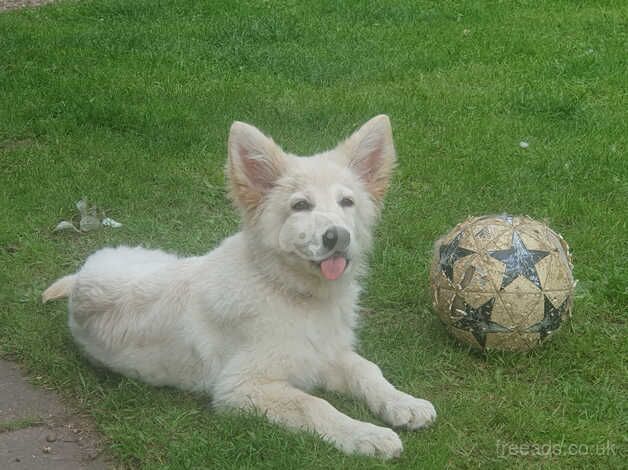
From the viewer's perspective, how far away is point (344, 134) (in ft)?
25.2

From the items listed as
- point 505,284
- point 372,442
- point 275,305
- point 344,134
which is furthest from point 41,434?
point 344,134

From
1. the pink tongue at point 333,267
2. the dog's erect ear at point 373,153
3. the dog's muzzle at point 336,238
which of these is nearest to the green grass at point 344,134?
the pink tongue at point 333,267

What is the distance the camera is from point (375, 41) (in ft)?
33.2

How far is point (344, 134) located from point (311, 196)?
376 cm

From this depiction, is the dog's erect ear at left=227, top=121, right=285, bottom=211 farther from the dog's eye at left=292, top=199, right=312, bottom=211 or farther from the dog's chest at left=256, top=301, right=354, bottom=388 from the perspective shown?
the dog's chest at left=256, top=301, right=354, bottom=388

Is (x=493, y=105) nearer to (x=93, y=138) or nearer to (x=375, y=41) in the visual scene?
(x=375, y=41)

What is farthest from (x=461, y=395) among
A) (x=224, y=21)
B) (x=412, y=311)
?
(x=224, y=21)

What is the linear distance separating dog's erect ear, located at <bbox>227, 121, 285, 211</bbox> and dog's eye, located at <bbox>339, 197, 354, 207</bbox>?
327mm

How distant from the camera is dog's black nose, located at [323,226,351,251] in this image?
12.5ft

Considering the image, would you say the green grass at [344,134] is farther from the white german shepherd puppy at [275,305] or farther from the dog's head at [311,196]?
the dog's head at [311,196]

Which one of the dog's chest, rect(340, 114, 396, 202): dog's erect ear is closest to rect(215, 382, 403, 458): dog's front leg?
the dog's chest

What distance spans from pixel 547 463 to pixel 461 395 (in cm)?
61

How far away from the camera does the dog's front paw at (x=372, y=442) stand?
370cm

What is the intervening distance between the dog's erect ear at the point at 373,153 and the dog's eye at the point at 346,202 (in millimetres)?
262
